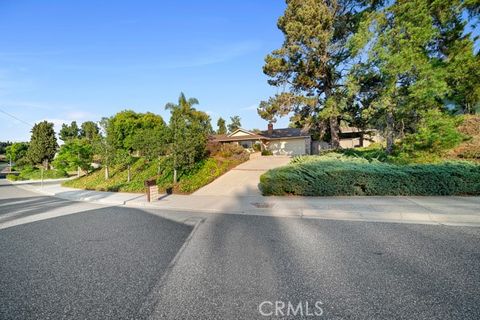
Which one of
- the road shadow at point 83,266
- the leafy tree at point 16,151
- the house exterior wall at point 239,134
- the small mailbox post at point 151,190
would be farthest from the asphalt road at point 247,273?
the leafy tree at point 16,151

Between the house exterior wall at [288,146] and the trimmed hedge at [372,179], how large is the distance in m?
22.2

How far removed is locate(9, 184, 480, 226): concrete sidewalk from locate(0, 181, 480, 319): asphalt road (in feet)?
2.24

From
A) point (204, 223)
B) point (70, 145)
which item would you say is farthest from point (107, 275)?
point (70, 145)

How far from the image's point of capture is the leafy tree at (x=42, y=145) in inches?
1320

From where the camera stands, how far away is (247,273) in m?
3.30

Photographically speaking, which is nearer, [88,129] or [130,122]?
[130,122]

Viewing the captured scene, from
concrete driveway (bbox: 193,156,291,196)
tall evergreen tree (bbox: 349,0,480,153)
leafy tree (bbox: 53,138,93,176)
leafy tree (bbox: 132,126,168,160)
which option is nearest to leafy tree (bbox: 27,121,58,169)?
leafy tree (bbox: 53,138,93,176)

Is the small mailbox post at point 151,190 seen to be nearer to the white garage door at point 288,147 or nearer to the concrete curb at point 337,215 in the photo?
the concrete curb at point 337,215

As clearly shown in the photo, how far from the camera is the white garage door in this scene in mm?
31016

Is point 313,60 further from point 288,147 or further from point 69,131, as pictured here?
point 69,131

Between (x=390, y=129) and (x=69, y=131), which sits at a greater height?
(x=69, y=131)

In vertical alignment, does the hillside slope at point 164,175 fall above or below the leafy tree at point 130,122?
below

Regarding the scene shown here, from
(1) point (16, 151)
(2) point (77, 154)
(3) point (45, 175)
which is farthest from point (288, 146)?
(1) point (16, 151)

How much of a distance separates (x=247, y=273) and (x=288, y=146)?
2948 centimetres
